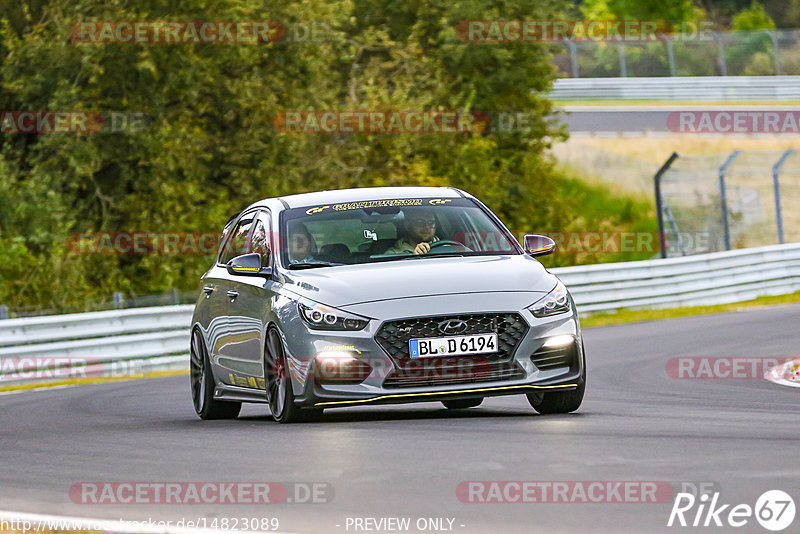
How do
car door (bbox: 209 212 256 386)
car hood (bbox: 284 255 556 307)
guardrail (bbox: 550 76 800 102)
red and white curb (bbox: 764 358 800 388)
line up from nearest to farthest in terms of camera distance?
car hood (bbox: 284 255 556 307) → car door (bbox: 209 212 256 386) → red and white curb (bbox: 764 358 800 388) → guardrail (bbox: 550 76 800 102)

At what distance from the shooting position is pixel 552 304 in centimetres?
1015

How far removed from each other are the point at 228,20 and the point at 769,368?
63.4 ft

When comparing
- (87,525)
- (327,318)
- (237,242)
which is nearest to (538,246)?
(327,318)

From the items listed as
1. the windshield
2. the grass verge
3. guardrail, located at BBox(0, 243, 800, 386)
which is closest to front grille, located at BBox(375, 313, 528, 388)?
the windshield

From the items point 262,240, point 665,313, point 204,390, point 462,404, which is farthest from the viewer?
point 665,313

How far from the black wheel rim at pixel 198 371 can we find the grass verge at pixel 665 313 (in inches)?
455

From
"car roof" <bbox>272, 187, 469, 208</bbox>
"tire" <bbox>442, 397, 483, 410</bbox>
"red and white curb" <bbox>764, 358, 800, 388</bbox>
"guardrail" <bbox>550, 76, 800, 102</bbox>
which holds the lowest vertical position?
"red and white curb" <bbox>764, 358, 800, 388</bbox>

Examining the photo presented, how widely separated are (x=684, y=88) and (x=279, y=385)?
42.8 m

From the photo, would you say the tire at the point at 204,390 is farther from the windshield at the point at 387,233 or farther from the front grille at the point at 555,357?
the front grille at the point at 555,357

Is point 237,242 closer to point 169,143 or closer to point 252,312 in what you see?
point 252,312

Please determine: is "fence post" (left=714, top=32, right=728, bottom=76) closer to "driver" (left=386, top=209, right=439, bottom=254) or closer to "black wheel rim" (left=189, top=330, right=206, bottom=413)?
"black wheel rim" (left=189, top=330, right=206, bottom=413)

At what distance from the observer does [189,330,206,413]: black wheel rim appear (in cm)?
1253

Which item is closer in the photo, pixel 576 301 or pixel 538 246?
pixel 538 246

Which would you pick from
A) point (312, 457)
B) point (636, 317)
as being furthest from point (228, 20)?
point (312, 457)
